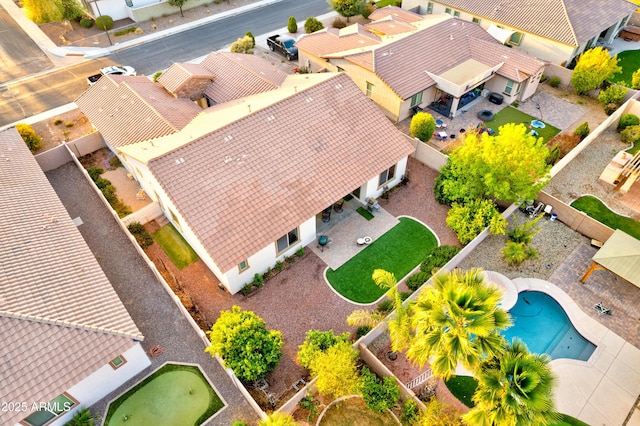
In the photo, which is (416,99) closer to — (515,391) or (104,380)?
(515,391)

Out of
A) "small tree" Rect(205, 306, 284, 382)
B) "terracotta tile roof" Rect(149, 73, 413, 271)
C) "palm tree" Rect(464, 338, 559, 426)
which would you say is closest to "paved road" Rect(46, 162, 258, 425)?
"small tree" Rect(205, 306, 284, 382)

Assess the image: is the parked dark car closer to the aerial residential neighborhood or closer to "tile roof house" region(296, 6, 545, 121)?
"tile roof house" region(296, 6, 545, 121)

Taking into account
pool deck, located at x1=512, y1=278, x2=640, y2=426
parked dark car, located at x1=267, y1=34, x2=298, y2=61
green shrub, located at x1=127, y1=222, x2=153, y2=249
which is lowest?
pool deck, located at x1=512, y1=278, x2=640, y2=426

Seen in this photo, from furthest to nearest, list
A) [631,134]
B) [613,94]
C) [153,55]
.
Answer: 1. [153,55]
2. [613,94]
3. [631,134]

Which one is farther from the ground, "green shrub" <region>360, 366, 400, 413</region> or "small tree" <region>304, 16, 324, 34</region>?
"small tree" <region>304, 16, 324, 34</region>

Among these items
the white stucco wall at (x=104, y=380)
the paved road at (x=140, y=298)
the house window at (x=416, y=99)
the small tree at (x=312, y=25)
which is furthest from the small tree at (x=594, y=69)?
the white stucco wall at (x=104, y=380)

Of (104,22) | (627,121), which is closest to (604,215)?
(627,121)

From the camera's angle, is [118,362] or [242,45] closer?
[118,362]
